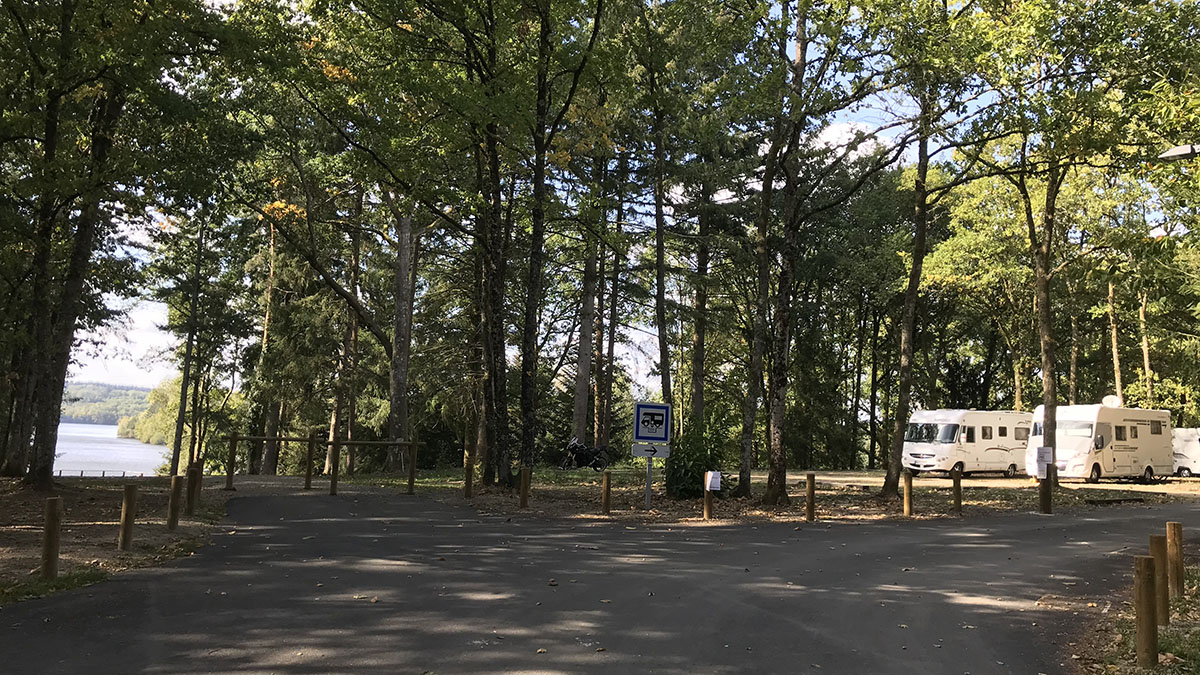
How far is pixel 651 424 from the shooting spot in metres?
15.0

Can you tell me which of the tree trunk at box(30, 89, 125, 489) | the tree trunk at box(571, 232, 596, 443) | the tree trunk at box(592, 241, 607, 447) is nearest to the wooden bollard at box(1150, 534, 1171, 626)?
the tree trunk at box(30, 89, 125, 489)

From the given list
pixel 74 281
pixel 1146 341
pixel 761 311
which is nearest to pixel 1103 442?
pixel 1146 341

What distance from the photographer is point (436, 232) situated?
98.5 feet

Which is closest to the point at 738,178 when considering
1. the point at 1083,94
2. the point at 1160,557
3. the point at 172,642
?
the point at 1083,94

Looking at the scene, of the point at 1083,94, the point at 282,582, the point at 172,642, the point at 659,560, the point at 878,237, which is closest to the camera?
the point at 172,642

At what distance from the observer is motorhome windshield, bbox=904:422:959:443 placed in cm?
2959

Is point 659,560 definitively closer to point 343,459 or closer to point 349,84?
point 349,84

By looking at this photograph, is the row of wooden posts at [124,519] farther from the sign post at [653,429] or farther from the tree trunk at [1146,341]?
the tree trunk at [1146,341]

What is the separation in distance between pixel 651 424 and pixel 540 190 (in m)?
6.36

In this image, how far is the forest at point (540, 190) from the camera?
15.1 meters

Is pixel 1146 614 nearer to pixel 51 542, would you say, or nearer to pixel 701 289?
pixel 51 542

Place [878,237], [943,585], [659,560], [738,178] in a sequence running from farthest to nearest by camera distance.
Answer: [878,237]
[738,178]
[659,560]
[943,585]

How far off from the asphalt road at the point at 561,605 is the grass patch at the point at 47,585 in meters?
0.21

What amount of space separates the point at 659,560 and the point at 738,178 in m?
21.0
